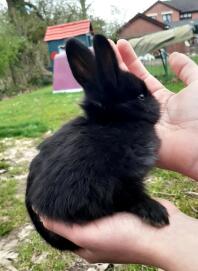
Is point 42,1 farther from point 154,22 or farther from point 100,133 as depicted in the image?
point 100,133

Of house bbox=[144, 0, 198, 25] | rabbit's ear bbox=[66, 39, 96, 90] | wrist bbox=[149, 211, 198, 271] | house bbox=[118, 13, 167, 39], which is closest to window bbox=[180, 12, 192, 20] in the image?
house bbox=[144, 0, 198, 25]

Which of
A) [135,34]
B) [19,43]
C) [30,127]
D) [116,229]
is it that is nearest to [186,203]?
[116,229]

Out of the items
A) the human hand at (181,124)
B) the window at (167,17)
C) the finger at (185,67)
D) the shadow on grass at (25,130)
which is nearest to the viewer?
the human hand at (181,124)

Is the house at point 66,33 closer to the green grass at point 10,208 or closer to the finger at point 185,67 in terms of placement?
the green grass at point 10,208

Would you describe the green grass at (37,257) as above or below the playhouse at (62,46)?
above

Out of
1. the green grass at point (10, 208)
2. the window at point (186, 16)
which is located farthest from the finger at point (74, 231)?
the window at point (186, 16)

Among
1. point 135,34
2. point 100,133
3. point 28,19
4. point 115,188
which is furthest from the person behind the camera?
point 135,34
